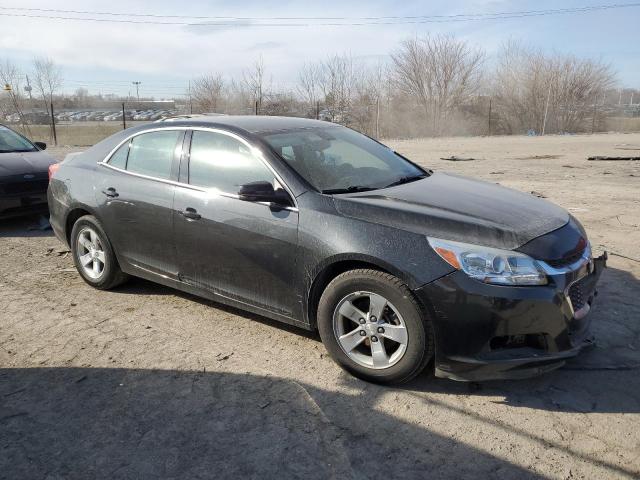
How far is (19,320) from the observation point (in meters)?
4.53

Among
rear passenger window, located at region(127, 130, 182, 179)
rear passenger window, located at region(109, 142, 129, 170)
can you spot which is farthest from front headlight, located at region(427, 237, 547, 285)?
rear passenger window, located at region(109, 142, 129, 170)

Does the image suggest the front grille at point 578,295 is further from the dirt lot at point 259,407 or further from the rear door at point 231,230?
the rear door at point 231,230

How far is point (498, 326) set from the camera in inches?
120

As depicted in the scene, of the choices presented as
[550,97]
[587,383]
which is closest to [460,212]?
[587,383]

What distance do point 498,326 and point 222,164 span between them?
2.34 metres

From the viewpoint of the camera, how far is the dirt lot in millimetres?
2711

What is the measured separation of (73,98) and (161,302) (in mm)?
48724

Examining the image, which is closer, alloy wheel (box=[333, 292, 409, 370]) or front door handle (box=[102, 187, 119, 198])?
alloy wheel (box=[333, 292, 409, 370])

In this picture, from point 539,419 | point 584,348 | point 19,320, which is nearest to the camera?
point 539,419

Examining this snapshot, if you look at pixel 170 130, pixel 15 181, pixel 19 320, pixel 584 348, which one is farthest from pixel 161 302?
pixel 15 181

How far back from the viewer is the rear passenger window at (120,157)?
494cm

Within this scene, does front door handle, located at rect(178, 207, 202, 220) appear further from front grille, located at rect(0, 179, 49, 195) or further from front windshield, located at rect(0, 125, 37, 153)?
front windshield, located at rect(0, 125, 37, 153)

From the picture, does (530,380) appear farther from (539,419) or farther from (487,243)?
(487,243)

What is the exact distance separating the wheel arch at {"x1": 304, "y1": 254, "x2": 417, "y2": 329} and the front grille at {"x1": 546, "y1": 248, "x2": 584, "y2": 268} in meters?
0.82
